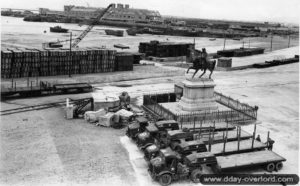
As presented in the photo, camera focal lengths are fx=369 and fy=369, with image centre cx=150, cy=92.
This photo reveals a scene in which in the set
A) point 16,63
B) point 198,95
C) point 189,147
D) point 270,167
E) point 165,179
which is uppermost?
point 16,63

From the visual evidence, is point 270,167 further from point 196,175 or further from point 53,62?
point 53,62

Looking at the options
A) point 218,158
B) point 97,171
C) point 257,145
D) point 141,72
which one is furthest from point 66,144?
point 141,72

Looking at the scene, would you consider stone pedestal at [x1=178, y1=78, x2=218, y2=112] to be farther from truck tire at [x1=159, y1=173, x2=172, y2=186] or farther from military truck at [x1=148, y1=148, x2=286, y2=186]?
truck tire at [x1=159, y1=173, x2=172, y2=186]

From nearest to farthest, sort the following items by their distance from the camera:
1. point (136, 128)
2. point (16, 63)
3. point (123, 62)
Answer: point (136, 128) < point (16, 63) < point (123, 62)

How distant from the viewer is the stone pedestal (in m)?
28.2

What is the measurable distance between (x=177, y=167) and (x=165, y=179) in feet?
3.55

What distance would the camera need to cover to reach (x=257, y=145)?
21797 mm

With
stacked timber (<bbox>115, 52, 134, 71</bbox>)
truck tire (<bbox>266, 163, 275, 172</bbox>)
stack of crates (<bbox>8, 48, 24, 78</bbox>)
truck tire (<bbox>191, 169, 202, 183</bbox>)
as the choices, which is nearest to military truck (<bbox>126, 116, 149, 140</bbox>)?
truck tire (<bbox>191, 169, 202, 183</bbox>)

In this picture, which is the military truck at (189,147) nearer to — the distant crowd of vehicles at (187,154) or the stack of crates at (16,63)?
the distant crowd of vehicles at (187,154)

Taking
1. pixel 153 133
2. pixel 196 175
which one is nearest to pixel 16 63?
pixel 153 133

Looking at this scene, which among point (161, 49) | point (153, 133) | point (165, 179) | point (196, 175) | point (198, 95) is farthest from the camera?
point (161, 49)

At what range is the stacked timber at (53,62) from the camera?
4509cm

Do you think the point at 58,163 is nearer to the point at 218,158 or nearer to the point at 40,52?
the point at 218,158

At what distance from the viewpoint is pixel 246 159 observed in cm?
2003
